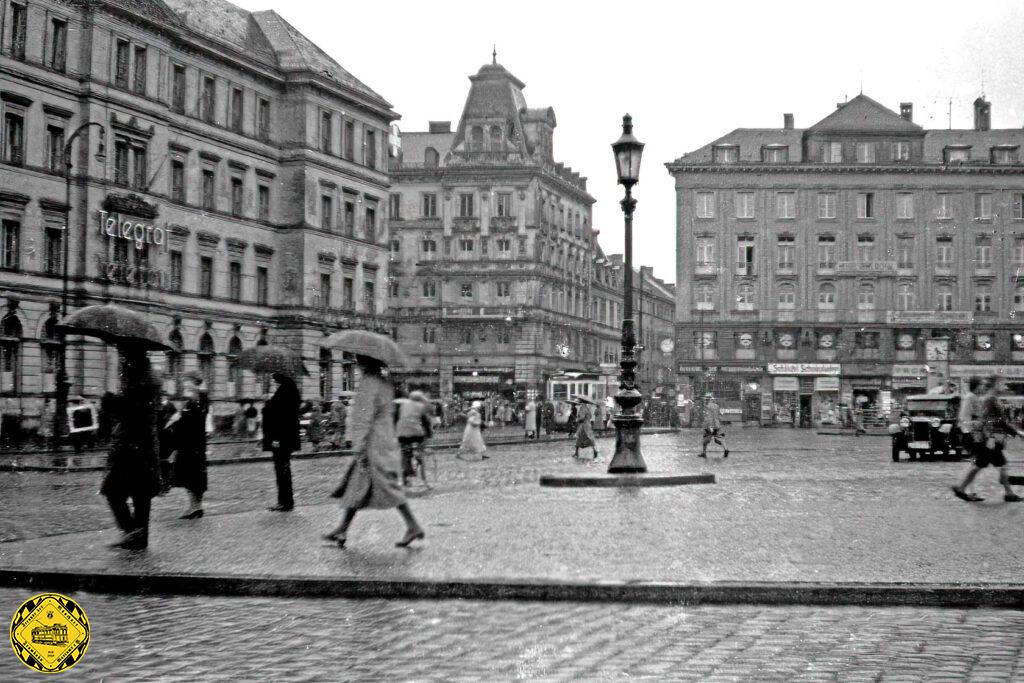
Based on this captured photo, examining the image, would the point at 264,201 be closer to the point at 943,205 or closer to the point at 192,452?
the point at 943,205

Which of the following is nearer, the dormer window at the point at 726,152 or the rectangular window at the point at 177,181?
the rectangular window at the point at 177,181

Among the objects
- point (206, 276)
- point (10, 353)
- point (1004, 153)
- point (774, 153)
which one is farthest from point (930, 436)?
point (1004, 153)

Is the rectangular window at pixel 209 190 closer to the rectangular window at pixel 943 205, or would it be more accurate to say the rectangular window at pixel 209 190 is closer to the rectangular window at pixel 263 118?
the rectangular window at pixel 263 118

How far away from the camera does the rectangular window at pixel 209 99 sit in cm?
5416

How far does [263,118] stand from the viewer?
5881cm

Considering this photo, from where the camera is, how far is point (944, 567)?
31.9ft

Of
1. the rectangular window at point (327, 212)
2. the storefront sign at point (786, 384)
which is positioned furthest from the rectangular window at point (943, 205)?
the rectangular window at point (327, 212)

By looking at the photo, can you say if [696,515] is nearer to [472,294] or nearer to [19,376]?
[19,376]

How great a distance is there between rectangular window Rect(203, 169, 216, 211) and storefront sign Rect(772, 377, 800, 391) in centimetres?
3885

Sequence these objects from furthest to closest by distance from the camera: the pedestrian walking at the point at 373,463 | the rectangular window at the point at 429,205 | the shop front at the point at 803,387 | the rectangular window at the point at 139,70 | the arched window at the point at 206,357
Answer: the rectangular window at the point at 429,205, the shop front at the point at 803,387, the arched window at the point at 206,357, the rectangular window at the point at 139,70, the pedestrian walking at the point at 373,463

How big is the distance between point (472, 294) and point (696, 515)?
7638 centimetres

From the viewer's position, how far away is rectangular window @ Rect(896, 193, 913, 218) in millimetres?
79312

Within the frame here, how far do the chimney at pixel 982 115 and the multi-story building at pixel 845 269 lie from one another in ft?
23.1

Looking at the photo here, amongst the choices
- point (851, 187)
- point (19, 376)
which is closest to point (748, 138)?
point (851, 187)
